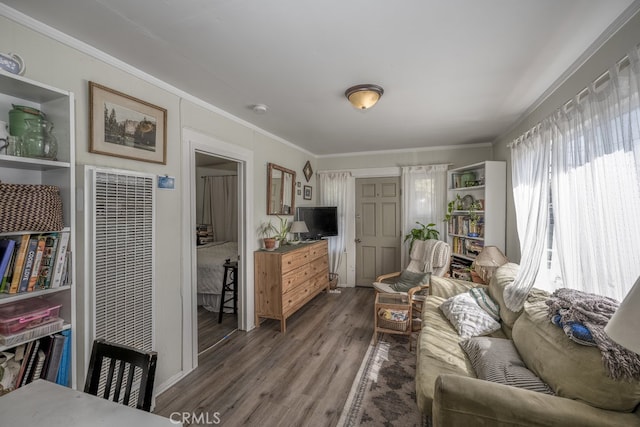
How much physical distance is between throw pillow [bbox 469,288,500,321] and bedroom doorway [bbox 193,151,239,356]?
2.66m

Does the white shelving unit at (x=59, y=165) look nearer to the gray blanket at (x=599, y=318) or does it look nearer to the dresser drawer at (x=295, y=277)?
the dresser drawer at (x=295, y=277)

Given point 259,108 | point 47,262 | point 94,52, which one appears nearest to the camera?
point 47,262

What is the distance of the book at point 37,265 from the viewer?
121 centimetres

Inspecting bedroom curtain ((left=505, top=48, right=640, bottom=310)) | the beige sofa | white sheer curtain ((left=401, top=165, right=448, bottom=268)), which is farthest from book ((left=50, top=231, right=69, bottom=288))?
white sheer curtain ((left=401, top=165, right=448, bottom=268))

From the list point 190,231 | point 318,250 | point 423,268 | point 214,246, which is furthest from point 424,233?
point 214,246

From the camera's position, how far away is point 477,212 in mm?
3619

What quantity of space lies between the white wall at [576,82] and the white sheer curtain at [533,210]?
0.71 ft

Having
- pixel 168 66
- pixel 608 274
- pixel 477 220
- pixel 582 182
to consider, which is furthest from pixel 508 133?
pixel 168 66

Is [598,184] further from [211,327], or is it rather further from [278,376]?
[211,327]

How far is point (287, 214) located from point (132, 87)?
2462mm

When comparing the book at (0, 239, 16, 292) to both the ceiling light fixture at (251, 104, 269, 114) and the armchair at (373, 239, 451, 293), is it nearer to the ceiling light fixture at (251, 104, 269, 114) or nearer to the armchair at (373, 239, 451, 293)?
the ceiling light fixture at (251, 104, 269, 114)

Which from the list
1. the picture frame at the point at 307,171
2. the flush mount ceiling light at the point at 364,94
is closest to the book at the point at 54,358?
the flush mount ceiling light at the point at 364,94

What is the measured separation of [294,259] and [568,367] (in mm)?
2603

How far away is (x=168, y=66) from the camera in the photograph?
1.88m
